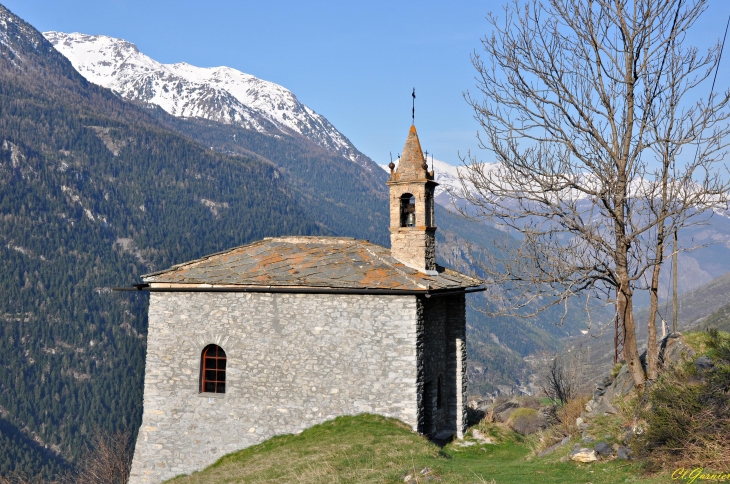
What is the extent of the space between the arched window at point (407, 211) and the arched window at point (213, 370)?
23.7 ft

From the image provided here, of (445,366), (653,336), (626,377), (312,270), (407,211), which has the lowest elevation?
(445,366)

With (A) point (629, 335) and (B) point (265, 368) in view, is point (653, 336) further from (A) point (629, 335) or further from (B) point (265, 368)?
(B) point (265, 368)

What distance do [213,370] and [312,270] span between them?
439cm

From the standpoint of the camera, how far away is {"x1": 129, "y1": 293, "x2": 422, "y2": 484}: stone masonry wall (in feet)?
65.9

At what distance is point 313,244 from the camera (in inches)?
952

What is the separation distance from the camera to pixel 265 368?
68.9ft

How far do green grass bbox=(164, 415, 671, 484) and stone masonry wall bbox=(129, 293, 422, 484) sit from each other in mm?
579

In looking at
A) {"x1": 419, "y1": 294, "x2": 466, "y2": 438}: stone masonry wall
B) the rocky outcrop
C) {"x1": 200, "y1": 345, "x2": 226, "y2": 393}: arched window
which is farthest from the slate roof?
the rocky outcrop

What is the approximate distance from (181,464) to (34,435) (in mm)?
120423

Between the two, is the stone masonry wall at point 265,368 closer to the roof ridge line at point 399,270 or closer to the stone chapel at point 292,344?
the stone chapel at point 292,344

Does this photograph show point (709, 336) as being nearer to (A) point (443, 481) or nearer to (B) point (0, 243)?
(A) point (443, 481)

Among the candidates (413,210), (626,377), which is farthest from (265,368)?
(626,377)

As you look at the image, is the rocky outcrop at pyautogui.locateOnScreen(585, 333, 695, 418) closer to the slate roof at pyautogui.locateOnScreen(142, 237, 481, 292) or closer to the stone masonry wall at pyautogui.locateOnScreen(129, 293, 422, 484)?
the stone masonry wall at pyautogui.locateOnScreen(129, 293, 422, 484)

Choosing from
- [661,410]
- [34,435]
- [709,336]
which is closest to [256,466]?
[661,410]
